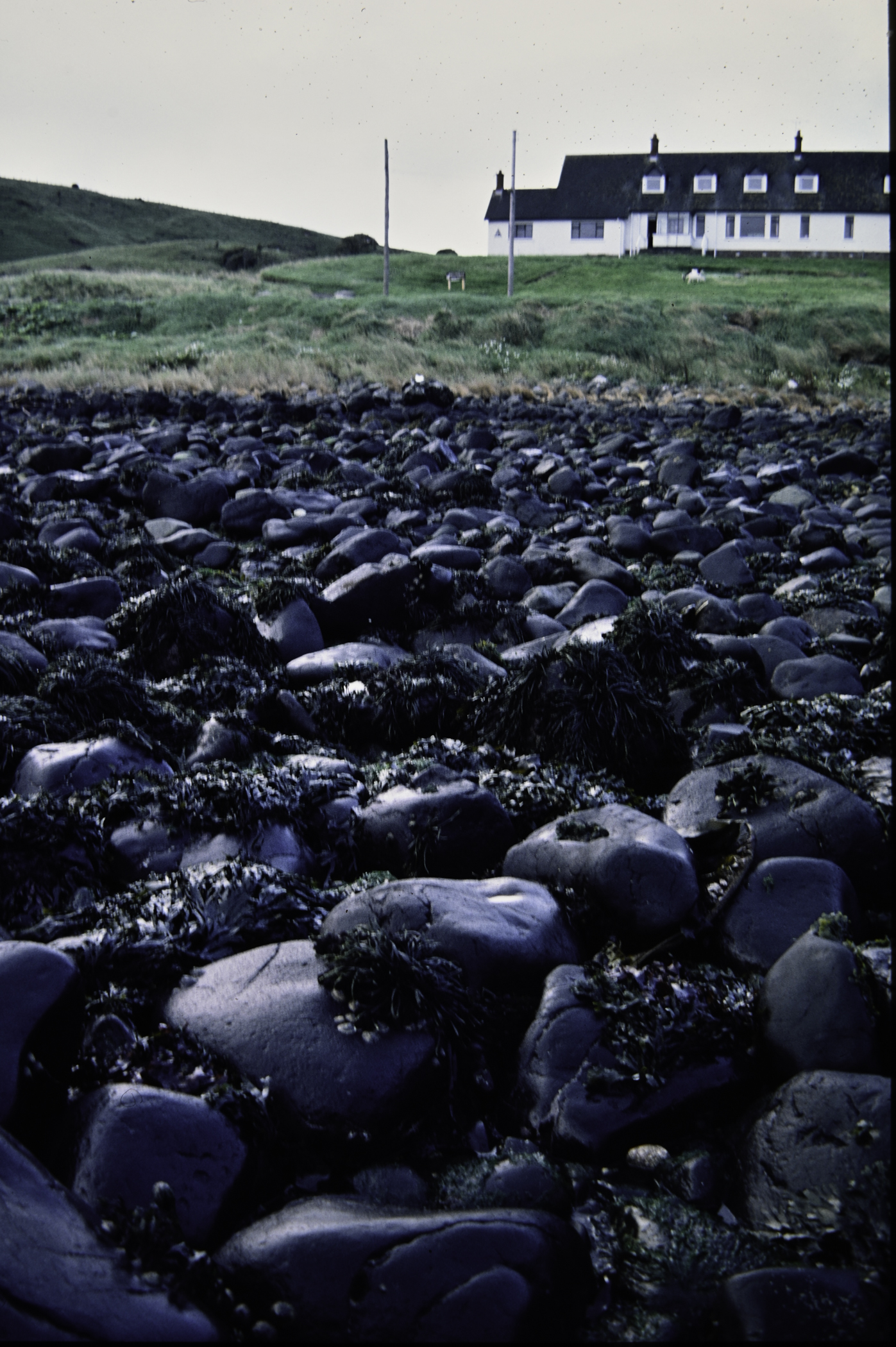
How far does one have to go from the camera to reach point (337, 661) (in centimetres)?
585

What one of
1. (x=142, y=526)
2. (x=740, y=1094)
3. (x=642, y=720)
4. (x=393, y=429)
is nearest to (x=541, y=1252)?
(x=740, y=1094)

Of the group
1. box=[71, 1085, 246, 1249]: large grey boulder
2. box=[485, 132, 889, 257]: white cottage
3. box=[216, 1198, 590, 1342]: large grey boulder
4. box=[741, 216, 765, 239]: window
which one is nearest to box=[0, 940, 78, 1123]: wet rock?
box=[71, 1085, 246, 1249]: large grey boulder

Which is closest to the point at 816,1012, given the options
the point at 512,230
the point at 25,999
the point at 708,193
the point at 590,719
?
the point at 25,999

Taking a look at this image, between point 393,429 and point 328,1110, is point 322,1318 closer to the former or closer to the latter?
point 328,1110

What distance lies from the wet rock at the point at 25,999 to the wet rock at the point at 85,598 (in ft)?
14.8

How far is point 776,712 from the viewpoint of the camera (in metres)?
4.96

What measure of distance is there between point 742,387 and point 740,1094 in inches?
822

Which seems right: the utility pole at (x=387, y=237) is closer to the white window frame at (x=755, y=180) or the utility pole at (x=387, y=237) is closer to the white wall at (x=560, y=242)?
the white wall at (x=560, y=242)

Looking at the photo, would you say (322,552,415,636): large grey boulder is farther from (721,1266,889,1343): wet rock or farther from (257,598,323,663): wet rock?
(721,1266,889,1343): wet rock

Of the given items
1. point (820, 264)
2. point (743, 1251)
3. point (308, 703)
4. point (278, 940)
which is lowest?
point (743, 1251)

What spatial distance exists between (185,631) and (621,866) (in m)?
3.66

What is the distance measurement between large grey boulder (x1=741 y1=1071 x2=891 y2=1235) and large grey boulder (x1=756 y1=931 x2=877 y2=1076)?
0.32 feet

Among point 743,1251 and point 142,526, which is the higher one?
point 142,526

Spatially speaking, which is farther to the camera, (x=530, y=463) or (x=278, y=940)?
(x=530, y=463)
